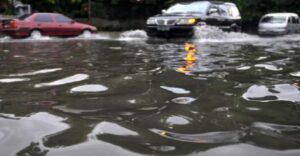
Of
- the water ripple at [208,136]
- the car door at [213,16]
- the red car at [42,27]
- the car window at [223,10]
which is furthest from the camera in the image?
the red car at [42,27]

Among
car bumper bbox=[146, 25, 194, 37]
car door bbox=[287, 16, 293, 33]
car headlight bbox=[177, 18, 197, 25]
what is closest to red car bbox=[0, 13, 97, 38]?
car bumper bbox=[146, 25, 194, 37]

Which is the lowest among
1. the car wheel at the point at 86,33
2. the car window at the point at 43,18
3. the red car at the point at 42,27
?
the car wheel at the point at 86,33

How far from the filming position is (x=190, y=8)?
15414 millimetres

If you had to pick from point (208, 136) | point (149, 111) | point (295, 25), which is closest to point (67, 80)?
point (149, 111)

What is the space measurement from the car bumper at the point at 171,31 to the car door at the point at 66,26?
4572 mm

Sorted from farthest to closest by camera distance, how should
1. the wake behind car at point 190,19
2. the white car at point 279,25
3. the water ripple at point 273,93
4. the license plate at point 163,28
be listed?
1. the white car at point 279,25
2. the license plate at point 163,28
3. the wake behind car at point 190,19
4. the water ripple at point 273,93

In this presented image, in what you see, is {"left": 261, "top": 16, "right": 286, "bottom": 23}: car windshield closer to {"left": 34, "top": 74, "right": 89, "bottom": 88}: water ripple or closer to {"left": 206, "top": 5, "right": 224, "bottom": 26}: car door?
{"left": 206, "top": 5, "right": 224, "bottom": 26}: car door

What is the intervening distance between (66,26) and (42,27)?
120cm

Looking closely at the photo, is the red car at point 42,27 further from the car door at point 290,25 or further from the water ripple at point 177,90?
the water ripple at point 177,90

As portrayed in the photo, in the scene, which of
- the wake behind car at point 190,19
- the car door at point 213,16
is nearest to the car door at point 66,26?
the wake behind car at point 190,19

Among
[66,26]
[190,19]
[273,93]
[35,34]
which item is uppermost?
[190,19]

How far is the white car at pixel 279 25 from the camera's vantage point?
22.9 meters

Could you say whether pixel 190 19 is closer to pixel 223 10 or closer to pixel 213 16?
pixel 213 16

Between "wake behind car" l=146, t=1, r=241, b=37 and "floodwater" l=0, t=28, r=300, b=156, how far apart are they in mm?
7186
